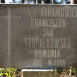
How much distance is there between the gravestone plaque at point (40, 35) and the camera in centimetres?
324

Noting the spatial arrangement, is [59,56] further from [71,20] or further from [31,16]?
[31,16]

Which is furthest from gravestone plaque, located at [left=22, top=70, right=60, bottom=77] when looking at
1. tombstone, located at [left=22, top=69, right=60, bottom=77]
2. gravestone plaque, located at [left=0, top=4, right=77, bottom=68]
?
gravestone plaque, located at [left=0, top=4, right=77, bottom=68]

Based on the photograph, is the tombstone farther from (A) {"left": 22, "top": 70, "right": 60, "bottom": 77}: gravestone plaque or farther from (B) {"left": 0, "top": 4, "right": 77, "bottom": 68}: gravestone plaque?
(B) {"left": 0, "top": 4, "right": 77, "bottom": 68}: gravestone plaque

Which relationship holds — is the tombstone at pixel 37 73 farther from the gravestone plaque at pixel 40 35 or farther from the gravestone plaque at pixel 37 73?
the gravestone plaque at pixel 40 35

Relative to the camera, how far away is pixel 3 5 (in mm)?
3219

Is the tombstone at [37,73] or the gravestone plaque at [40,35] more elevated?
the gravestone plaque at [40,35]

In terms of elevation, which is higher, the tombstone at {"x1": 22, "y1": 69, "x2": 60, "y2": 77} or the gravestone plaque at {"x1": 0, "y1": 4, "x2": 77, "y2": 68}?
the gravestone plaque at {"x1": 0, "y1": 4, "x2": 77, "y2": 68}

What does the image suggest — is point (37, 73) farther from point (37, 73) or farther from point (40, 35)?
point (40, 35)

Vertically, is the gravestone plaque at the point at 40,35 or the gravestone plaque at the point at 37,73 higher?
the gravestone plaque at the point at 40,35

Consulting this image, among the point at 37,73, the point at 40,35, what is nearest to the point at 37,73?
the point at 37,73

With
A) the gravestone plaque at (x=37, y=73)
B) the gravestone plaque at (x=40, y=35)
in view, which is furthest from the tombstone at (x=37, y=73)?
the gravestone plaque at (x=40, y=35)

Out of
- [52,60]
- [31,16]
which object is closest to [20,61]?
[52,60]

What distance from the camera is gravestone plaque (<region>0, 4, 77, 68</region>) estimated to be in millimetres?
3244

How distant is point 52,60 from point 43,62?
207 millimetres
